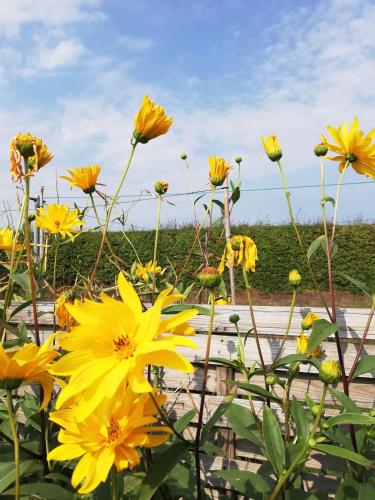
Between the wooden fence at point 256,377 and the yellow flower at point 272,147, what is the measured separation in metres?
0.44

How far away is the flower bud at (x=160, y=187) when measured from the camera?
3.99ft

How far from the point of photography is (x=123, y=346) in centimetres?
46

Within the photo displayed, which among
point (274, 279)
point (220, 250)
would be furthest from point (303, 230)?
point (220, 250)

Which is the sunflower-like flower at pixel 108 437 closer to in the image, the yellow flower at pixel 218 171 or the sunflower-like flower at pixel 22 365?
the sunflower-like flower at pixel 22 365

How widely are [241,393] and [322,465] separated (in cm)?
30

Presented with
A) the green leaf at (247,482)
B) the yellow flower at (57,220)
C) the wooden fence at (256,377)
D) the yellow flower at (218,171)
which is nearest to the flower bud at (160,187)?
the yellow flower at (218,171)

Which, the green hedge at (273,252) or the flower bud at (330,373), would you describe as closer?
the flower bud at (330,373)

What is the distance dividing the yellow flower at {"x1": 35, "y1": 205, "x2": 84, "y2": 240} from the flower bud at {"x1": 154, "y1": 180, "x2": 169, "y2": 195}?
280 millimetres

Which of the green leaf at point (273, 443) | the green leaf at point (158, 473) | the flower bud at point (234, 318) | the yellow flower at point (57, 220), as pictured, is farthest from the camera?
the yellow flower at point (57, 220)

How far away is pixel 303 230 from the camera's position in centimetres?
784

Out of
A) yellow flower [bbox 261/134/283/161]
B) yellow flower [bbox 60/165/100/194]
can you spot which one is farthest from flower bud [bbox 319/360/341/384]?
yellow flower [bbox 60/165/100/194]

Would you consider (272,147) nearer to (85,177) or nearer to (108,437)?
(85,177)

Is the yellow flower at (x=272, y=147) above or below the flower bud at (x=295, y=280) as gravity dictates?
above

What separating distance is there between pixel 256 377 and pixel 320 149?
686 millimetres
